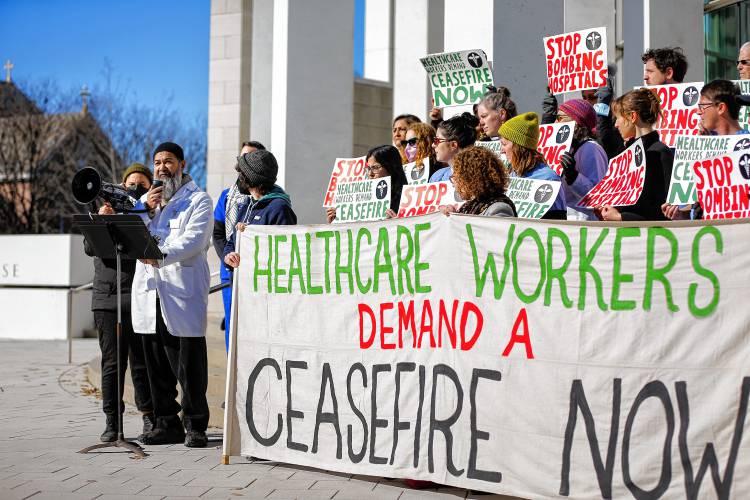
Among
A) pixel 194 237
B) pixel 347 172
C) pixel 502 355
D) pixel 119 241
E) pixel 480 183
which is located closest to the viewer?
pixel 502 355

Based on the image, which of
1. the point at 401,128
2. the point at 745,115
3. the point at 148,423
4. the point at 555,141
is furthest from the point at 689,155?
the point at 148,423

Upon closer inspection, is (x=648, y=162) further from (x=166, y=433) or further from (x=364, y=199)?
(x=166, y=433)

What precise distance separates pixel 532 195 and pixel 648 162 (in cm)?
76

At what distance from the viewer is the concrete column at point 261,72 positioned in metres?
17.9

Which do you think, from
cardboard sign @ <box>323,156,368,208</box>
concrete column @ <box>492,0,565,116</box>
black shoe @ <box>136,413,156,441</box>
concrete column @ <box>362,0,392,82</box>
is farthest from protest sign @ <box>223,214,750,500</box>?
concrete column @ <box>362,0,392,82</box>

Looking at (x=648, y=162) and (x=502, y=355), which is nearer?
(x=502, y=355)

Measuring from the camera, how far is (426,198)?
7.60m

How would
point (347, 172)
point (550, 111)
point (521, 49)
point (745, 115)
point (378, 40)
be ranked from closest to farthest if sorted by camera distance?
1. point (745, 115)
2. point (550, 111)
3. point (347, 172)
4. point (521, 49)
5. point (378, 40)

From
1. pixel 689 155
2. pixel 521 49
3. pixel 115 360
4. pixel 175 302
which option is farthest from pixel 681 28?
pixel 115 360

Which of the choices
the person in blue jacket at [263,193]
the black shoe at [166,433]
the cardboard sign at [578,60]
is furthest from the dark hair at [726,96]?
the black shoe at [166,433]

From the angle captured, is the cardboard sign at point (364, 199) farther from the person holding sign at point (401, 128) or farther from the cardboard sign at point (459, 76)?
the cardboard sign at point (459, 76)

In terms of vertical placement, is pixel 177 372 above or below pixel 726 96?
below

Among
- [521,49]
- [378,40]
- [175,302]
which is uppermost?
[378,40]

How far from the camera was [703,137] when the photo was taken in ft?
21.7
